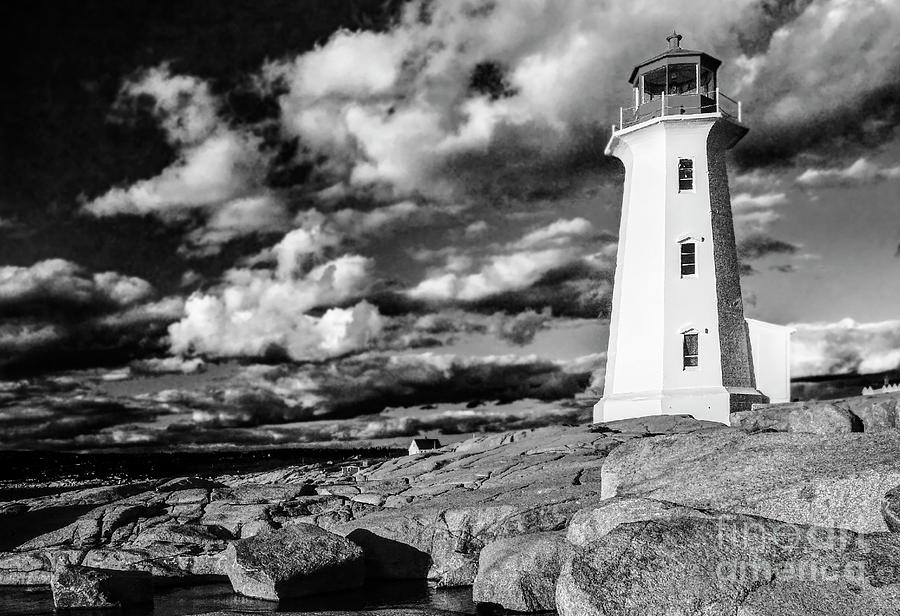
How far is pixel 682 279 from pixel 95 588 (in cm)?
2124

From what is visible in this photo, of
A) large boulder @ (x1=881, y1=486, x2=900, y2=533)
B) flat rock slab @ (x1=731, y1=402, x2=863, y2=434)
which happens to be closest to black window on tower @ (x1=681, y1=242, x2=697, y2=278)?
flat rock slab @ (x1=731, y1=402, x2=863, y2=434)

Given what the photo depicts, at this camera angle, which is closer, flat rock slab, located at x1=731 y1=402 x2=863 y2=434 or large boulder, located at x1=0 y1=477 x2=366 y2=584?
large boulder, located at x1=0 y1=477 x2=366 y2=584

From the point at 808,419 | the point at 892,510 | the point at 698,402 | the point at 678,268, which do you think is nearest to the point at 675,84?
the point at 678,268

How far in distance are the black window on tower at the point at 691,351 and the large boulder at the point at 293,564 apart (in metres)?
16.7

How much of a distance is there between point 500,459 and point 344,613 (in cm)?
1193

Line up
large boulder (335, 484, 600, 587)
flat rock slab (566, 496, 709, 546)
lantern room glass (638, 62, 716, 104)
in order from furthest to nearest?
lantern room glass (638, 62, 716, 104) → large boulder (335, 484, 600, 587) → flat rock slab (566, 496, 709, 546)

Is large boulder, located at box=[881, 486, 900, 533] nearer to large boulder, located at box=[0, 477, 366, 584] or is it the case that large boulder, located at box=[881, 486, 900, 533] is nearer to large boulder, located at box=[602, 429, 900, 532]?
large boulder, located at box=[602, 429, 900, 532]

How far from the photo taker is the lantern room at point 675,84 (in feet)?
98.6

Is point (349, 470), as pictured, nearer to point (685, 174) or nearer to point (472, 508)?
point (472, 508)

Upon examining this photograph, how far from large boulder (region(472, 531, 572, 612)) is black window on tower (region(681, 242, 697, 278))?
58.0ft

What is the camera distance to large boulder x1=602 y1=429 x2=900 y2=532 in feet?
32.4

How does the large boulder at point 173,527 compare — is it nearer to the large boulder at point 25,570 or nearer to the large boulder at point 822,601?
→ the large boulder at point 25,570

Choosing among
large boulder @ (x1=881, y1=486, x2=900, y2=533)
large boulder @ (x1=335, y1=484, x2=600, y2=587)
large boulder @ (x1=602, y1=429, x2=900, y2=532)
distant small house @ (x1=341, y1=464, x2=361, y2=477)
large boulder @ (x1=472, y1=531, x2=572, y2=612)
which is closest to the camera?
large boulder @ (x1=881, y1=486, x2=900, y2=533)

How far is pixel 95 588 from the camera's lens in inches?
528
